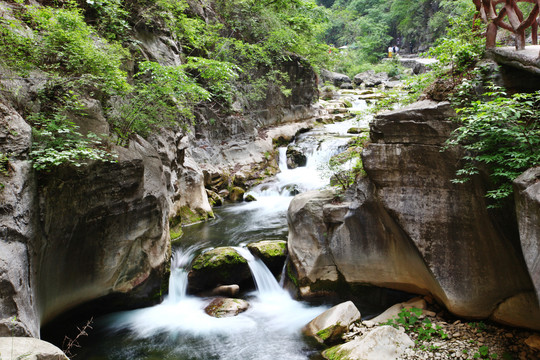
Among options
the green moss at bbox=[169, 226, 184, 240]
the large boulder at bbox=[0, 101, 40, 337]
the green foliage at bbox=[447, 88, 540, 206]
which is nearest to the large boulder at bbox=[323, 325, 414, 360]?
the green foliage at bbox=[447, 88, 540, 206]

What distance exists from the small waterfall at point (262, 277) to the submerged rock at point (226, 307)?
2.03 feet

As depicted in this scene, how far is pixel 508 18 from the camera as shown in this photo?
4.79 metres

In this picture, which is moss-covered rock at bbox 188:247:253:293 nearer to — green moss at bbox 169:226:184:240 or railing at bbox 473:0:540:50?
green moss at bbox 169:226:184:240

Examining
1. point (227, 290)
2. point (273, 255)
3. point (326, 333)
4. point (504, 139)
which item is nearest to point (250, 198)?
point (273, 255)

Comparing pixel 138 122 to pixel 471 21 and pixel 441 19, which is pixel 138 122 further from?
pixel 441 19

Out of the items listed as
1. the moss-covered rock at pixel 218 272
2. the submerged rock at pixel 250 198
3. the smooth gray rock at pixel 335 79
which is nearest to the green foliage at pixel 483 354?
the moss-covered rock at pixel 218 272

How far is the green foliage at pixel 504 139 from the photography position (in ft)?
12.7

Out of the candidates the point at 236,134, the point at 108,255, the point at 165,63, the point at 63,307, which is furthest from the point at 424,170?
the point at 236,134

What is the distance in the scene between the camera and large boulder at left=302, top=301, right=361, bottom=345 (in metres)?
5.61

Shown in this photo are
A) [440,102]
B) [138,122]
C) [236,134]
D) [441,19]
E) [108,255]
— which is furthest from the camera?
[441,19]

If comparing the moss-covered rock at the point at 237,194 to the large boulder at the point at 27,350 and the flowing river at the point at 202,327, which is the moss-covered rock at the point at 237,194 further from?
the large boulder at the point at 27,350

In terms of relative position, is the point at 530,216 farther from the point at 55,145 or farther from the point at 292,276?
the point at 55,145

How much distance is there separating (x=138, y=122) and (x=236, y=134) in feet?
28.7

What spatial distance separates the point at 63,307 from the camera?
18.5 ft
